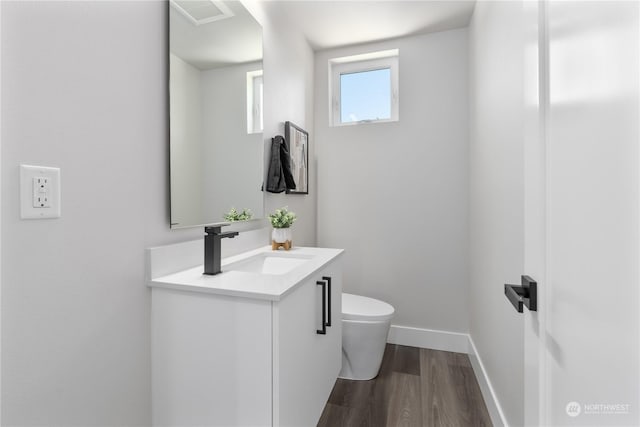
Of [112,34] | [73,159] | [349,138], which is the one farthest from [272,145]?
[73,159]

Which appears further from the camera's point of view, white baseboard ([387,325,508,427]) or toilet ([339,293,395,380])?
white baseboard ([387,325,508,427])

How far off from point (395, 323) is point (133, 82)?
2.37 meters

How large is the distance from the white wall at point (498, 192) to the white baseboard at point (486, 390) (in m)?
0.04

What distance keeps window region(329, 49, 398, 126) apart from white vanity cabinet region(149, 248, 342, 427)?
186 centimetres

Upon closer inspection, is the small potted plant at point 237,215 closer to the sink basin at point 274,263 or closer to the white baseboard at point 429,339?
the sink basin at point 274,263

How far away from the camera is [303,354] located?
3.82ft

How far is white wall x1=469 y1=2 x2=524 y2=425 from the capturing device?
1.22m

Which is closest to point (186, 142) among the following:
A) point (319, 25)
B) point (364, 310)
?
point (364, 310)

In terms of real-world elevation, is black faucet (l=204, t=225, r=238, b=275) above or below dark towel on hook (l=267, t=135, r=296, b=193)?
below

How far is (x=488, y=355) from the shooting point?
1.72m

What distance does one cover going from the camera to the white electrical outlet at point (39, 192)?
750 millimetres

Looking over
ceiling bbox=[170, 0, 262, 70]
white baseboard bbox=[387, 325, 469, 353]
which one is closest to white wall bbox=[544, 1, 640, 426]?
ceiling bbox=[170, 0, 262, 70]

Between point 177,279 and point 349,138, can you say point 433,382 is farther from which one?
point 349,138

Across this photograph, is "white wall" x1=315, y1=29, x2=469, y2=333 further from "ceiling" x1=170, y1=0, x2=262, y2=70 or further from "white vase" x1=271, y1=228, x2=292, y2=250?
"ceiling" x1=170, y1=0, x2=262, y2=70
